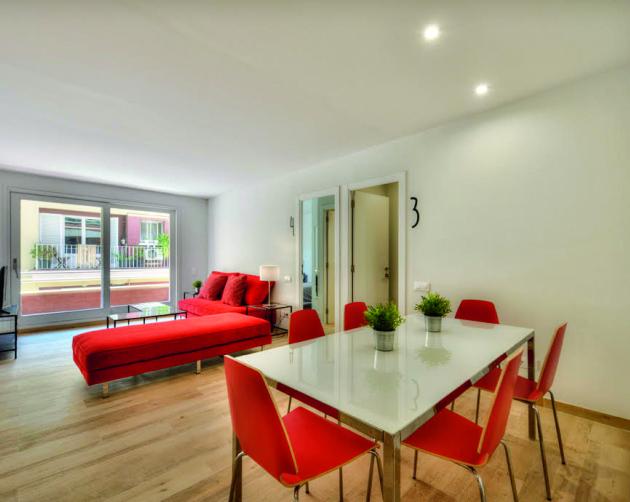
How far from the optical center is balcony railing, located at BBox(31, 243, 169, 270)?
207 inches

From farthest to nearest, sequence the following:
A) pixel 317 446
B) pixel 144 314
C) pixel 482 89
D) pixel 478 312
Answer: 1. pixel 144 314
2. pixel 478 312
3. pixel 482 89
4. pixel 317 446

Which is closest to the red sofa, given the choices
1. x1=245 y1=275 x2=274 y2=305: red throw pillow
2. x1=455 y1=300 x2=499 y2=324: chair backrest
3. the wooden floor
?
x1=245 y1=275 x2=274 y2=305: red throw pillow

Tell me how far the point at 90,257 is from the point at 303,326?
17.2 ft

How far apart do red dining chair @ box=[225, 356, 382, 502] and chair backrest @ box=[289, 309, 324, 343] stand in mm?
760

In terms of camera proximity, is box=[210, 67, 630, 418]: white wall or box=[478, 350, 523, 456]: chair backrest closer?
box=[478, 350, 523, 456]: chair backrest

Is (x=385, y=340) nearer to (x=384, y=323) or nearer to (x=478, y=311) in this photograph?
(x=384, y=323)

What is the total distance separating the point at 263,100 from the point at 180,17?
100 cm

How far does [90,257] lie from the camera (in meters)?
5.68

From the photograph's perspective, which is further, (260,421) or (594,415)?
(594,415)

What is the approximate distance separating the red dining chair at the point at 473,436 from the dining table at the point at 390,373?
15 cm

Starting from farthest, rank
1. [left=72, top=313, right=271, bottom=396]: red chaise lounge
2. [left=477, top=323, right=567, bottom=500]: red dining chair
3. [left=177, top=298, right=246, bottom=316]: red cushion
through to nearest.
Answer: [left=177, top=298, right=246, bottom=316]: red cushion < [left=72, top=313, right=271, bottom=396]: red chaise lounge < [left=477, top=323, right=567, bottom=500]: red dining chair

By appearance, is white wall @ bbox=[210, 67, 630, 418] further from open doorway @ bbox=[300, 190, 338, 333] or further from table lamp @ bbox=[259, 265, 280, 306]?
table lamp @ bbox=[259, 265, 280, 306]

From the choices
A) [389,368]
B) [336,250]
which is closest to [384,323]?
[389,368]

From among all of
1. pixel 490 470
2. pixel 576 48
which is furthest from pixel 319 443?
pixel 576 48
